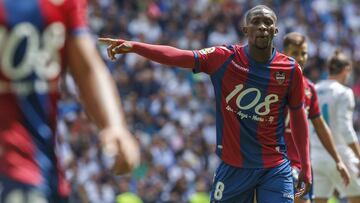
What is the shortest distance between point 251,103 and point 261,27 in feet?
2.13

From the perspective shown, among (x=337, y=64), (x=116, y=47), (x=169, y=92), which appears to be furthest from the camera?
(x=169, y=92)

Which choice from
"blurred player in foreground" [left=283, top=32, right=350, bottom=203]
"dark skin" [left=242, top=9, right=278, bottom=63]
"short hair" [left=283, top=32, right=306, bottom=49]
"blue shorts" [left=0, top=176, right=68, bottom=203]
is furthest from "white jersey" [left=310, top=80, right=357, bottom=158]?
"blue shorts" [left=0, top=176, right=68, bottom=203]

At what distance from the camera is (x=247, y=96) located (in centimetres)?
842

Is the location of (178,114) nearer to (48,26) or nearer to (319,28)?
(319,28)

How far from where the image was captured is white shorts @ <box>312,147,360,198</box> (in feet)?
39.6

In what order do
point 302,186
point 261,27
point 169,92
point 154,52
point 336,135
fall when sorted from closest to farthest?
point 154,52 → point 261,27 → point 302,186 → point 336,135 → point 169,92

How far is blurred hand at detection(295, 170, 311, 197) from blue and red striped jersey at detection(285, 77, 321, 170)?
0.66m

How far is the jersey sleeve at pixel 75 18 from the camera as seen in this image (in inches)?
176

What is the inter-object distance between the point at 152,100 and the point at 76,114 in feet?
7.00

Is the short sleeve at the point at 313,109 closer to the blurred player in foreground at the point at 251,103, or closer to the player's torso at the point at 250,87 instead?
the blurred player in foreground at the point at 251,103

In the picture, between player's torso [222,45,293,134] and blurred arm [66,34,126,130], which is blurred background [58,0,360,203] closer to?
player's torso [222,45,293,134]

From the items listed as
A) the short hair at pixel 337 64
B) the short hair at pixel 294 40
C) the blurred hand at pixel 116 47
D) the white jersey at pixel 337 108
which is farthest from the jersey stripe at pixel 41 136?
the short hair at pixel 337 64

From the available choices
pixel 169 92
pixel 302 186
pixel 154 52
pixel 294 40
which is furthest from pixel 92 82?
pixel 169 92

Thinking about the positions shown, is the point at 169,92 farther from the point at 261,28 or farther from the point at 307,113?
the point at 261,28
